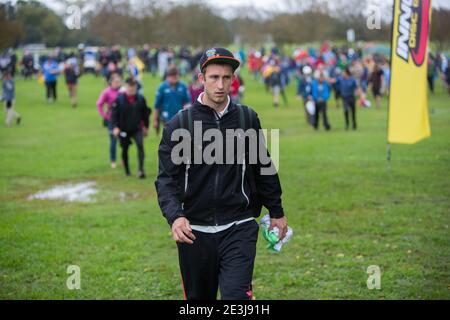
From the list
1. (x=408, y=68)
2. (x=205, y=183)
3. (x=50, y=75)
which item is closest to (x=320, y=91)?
(x=408, y=68)

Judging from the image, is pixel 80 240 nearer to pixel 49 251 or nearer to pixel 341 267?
pixel 49 251

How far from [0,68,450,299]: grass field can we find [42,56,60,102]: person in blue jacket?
14.8m

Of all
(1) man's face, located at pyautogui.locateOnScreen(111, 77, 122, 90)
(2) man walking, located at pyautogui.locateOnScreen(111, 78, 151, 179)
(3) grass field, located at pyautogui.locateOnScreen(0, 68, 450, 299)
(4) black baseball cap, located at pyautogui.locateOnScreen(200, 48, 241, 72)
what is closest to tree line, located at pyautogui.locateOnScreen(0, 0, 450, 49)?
(3) grass field, located at pyautogui.locateOnScreen(0, 68, 450, 299)

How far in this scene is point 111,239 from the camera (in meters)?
9.57

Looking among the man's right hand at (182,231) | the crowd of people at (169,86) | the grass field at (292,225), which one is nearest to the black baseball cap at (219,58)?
the crowd of people at (169,86)

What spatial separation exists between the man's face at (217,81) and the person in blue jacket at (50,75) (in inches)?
1181

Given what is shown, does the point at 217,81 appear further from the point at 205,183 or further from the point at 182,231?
the point at 182,231

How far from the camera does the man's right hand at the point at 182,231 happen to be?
4727 mm

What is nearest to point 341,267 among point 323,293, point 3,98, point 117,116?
point 323,293

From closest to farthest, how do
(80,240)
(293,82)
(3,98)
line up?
(80,240) < (3,98) < (293,82)

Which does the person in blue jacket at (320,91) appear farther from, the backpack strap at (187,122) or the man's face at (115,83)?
the backpack strap at (187,122)

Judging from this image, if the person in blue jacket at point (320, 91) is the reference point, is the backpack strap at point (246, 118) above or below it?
above

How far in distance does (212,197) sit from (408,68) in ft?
30.4
